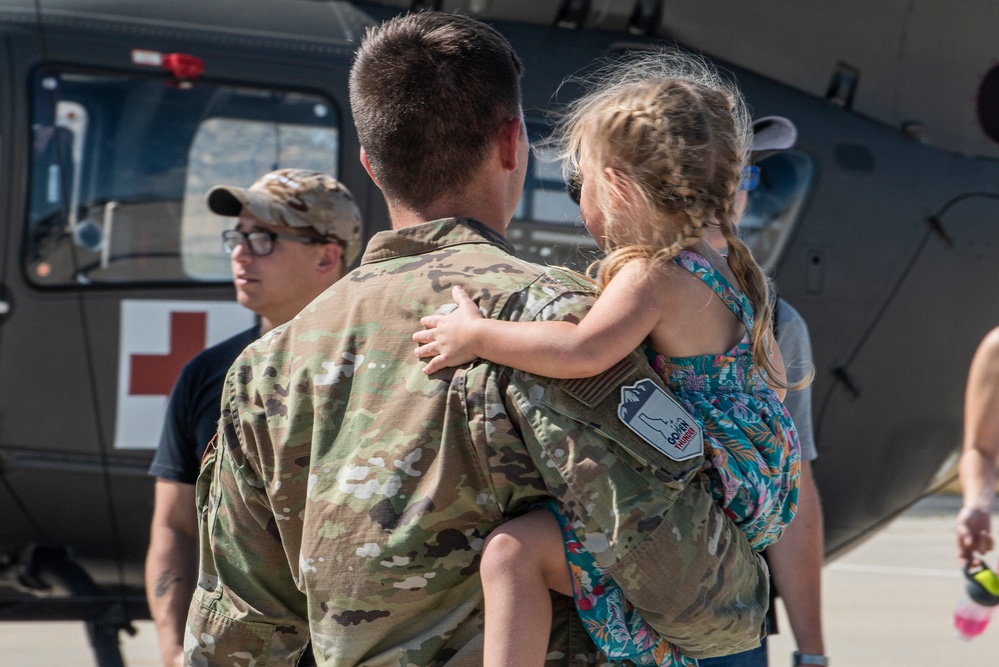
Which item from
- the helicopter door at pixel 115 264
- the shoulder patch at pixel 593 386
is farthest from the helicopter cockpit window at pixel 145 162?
the shoulder patch at pixel 593 386

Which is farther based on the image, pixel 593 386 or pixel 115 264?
pixel 115 264

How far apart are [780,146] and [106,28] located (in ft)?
8.41

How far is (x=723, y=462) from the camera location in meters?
1.54

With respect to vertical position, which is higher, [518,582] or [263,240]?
[518,582]

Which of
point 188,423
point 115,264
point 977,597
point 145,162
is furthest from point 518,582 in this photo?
point 145,162

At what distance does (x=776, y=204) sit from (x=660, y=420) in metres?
3.33

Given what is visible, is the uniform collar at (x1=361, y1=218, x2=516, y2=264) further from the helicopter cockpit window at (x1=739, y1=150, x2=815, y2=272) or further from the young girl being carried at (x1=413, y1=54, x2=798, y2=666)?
the helicopter cockpit window at (x1=739, y1=150, x2=815, y2=272)

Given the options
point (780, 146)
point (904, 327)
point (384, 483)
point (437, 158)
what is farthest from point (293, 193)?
point (904, 327)

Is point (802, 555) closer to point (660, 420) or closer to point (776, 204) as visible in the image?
point (660, 420)

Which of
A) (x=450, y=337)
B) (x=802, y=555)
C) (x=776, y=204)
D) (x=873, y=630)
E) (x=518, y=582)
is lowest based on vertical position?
(x=873, y=630)

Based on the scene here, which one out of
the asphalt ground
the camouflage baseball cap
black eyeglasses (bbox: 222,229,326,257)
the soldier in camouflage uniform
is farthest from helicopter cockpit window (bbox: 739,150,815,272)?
the soldier in camouflage uniform

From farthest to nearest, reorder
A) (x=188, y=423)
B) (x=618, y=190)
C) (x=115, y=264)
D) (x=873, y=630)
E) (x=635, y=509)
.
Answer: (x=873, y=630), (x=115, y=264), (x=188, y=423), (x=618, y=190), (x=635, y=509)

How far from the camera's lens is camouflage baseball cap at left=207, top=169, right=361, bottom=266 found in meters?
3.02

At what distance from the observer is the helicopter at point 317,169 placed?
4.11m
